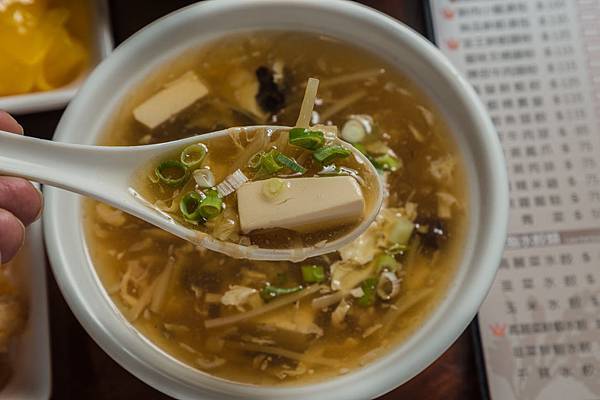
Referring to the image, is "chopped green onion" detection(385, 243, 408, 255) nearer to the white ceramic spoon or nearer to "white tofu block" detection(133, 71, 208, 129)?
the white ceramic spoon

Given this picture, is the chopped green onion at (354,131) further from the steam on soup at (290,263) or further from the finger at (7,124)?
the finger at (7,124)

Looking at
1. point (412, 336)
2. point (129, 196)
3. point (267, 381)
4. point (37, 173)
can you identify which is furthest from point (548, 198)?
point (37, 173)

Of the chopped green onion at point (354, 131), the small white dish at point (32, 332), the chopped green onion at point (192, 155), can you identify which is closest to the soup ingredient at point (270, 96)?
the chopped green onion at point (354, 131)

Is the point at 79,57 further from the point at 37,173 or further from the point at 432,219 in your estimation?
the point at 432,219

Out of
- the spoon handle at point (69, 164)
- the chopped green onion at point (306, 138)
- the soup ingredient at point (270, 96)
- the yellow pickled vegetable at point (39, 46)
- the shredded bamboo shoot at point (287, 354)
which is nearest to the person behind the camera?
the spoon handle at point (69, 164)

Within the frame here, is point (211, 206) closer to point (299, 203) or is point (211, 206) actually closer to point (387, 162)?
point (299, 203)

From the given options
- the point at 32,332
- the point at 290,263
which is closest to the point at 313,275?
the point at 290,263
